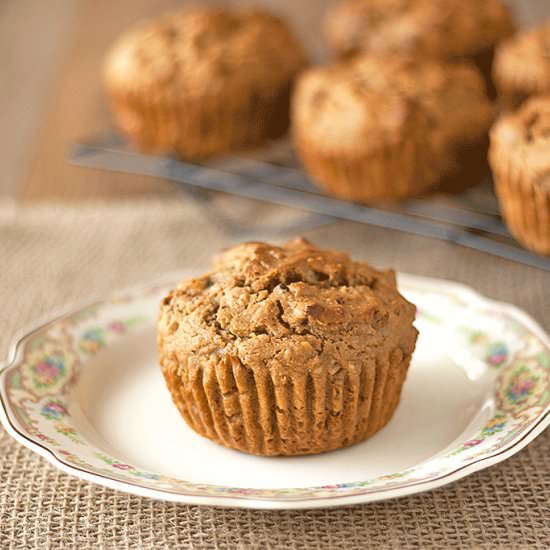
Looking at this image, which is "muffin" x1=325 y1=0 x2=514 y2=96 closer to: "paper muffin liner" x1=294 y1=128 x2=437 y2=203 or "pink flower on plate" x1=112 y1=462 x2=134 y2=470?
"paper muffin liner" x1=294 y1=128 x2=437 y2=203

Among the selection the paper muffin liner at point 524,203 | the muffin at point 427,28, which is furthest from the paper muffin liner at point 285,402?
the muffin at point 427,28

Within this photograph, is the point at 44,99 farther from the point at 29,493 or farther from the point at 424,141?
the point at 29,493

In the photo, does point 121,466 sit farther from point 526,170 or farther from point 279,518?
point 526,170

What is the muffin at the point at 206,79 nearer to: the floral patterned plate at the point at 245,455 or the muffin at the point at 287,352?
Result: the floral patterned plate at the point at 245,455

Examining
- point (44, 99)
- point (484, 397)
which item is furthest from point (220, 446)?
point (44, 99)

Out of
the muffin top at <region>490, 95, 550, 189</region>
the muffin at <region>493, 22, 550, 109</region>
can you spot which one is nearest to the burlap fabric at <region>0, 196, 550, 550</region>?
the muffin top at <region>490, 95, 550, 189</region>

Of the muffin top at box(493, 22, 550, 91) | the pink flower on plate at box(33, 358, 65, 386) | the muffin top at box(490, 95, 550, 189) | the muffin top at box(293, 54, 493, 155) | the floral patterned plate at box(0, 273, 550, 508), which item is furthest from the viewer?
the muffin top at box(493, 22, 550, 91)

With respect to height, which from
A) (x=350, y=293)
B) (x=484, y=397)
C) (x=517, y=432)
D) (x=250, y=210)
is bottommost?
(x=250, y=210)
